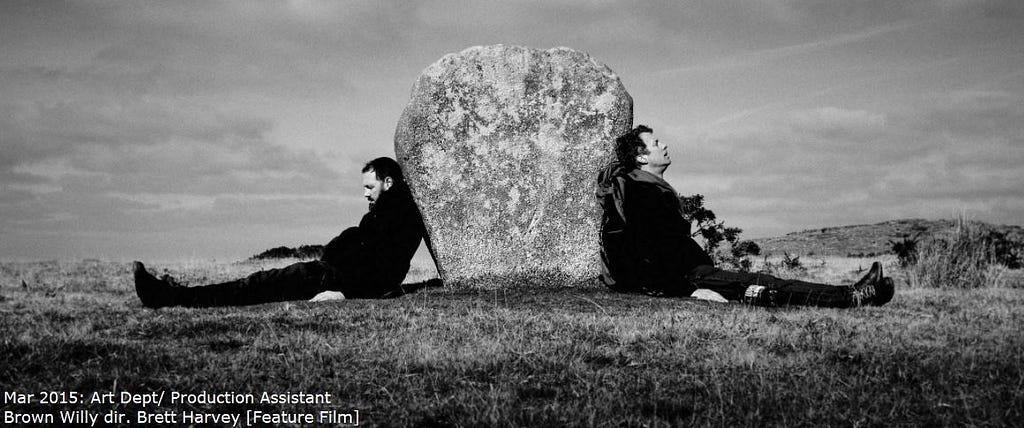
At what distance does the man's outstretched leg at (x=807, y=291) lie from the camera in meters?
8.25

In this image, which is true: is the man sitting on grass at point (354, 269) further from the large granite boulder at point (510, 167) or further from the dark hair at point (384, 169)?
the large granite boulder at point (510, 167)

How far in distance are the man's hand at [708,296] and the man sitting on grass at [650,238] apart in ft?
0.04

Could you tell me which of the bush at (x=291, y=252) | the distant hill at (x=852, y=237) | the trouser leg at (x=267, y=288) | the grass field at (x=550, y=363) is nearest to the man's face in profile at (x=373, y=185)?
the trouser leg at (x=267, y=288)

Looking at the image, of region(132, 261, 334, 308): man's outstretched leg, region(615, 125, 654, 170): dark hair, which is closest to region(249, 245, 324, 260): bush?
region(132, 261, 334, 308): man's outstretched leg

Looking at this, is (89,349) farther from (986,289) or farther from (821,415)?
(986,289)

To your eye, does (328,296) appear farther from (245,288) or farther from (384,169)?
(384,169)

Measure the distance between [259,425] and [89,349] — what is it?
210cm

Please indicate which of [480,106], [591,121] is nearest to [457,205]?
[480,106]

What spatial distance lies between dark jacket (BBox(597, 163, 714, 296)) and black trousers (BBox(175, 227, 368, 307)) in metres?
3.36

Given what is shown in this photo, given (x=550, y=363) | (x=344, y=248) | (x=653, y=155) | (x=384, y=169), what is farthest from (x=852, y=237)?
(x=550, y=363)

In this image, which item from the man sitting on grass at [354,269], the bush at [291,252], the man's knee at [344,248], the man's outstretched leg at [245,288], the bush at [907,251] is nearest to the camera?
the man's outstretched leg at [245,288]

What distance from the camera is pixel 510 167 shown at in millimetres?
10164

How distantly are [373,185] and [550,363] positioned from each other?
5625 millimetres

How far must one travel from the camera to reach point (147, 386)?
4496 mm
